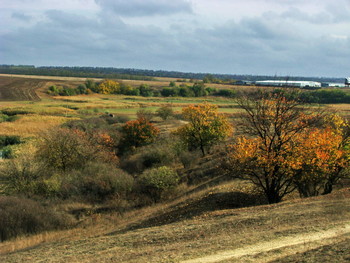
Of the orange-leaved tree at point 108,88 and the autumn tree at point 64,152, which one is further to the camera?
the orange-leaved tree at point 108,88

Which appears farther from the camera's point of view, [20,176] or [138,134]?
[138,134]

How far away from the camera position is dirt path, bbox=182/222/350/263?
37.1 feet

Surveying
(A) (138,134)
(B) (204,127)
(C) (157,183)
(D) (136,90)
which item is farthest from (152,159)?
(D) (136,90)

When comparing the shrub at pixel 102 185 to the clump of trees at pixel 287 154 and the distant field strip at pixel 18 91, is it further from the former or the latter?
the distant field strip at pixel 18 91

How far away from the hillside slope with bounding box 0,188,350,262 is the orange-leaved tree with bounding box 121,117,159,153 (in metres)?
29.7

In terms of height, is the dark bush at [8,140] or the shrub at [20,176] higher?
the shrub at [20,176]

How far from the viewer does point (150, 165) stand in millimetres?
39656

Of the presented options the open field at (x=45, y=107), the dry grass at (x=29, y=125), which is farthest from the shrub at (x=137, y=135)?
the dry grass at (x=29, y=125)

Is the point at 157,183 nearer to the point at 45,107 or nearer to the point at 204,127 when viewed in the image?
the point at 204,127

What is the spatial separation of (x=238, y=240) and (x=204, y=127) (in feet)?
98.3

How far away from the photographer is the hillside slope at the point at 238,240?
1152 cm

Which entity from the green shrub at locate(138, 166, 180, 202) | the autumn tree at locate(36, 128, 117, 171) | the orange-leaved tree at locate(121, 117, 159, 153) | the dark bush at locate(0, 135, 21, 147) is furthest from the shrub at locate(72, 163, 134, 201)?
the dark bush at locate(0, 135, 21, 147)

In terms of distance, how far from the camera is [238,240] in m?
13.0

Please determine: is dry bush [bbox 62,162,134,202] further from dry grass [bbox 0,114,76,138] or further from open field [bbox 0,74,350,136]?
dry grass [bbox 0,114,76,138]
